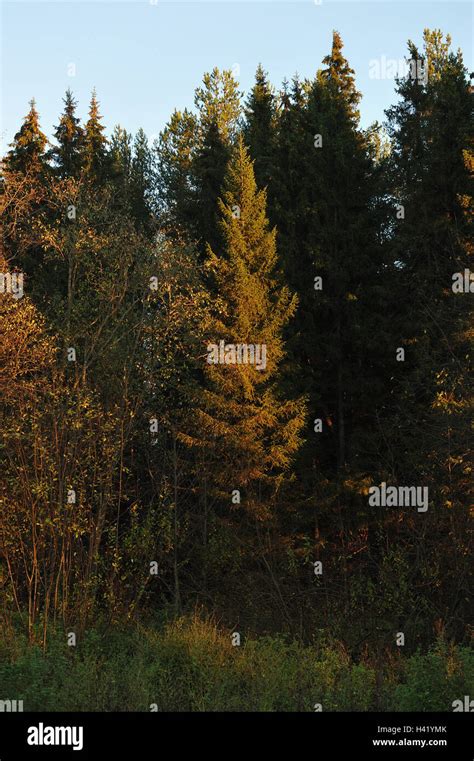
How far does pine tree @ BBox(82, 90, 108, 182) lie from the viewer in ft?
108

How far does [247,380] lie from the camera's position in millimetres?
23844

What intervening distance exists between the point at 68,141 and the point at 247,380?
15.0 meters

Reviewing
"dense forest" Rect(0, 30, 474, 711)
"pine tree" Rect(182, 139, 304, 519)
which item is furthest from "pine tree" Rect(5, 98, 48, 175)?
"pine tree" Rect(182, 139, 304, 519)

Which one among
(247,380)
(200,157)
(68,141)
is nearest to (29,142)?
(68,141)

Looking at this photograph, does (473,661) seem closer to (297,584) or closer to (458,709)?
(458,709)

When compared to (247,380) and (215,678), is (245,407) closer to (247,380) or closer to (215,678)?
(247,380)

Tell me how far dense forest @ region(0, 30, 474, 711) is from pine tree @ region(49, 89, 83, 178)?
9cm

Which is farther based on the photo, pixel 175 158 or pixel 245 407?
pixel 175 158

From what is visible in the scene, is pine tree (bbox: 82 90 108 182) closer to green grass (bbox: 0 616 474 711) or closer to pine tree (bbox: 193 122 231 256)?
pine tree (bbox: 193 122 231 256)

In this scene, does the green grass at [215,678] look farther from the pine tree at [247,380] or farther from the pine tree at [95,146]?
the pine tree at [95,146]

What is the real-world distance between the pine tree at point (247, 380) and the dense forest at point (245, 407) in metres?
0.08

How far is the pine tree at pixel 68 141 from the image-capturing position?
3306 cm
